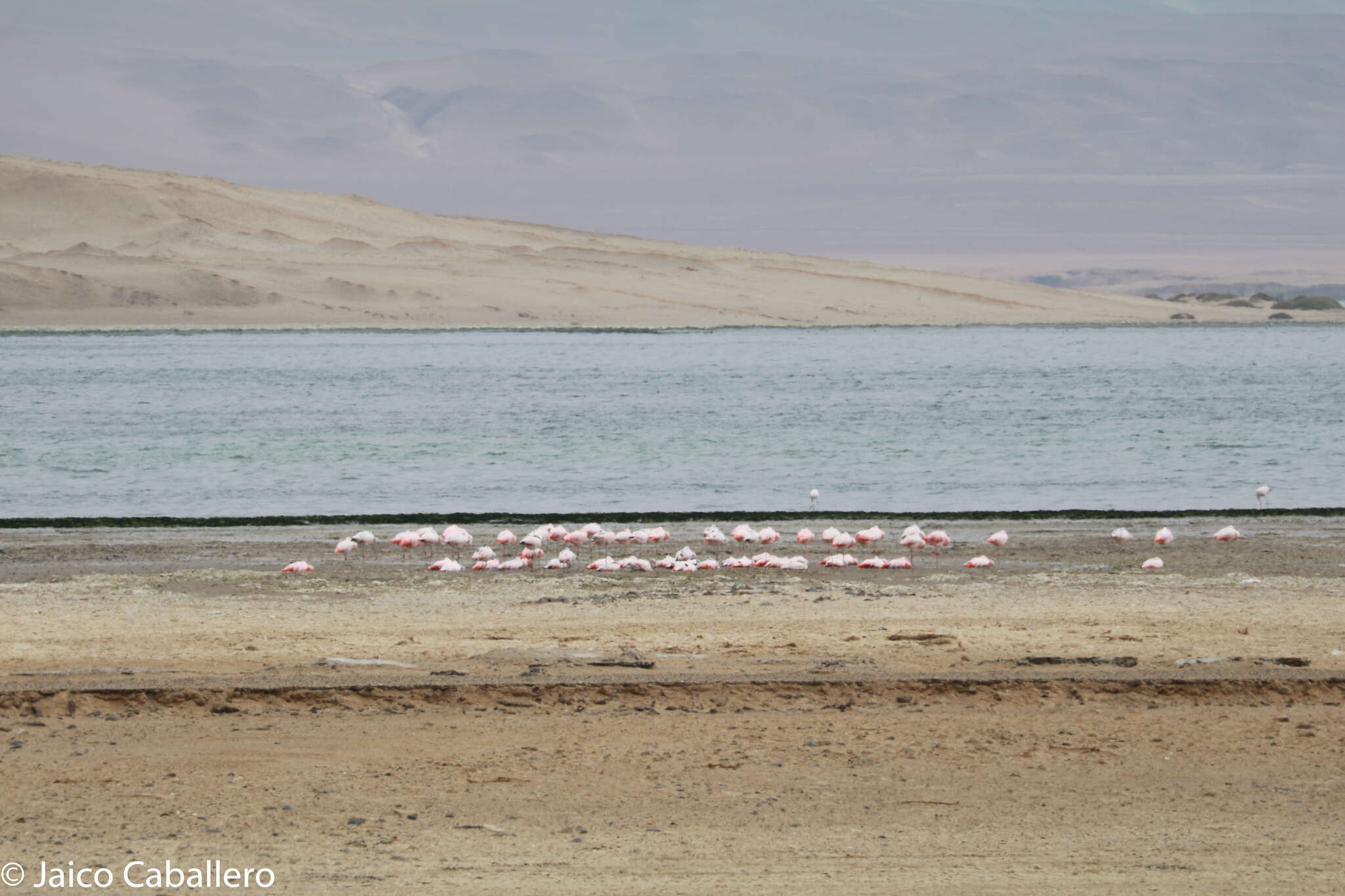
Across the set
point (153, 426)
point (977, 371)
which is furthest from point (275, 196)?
point (153, 426)

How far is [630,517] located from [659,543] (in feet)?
8.44

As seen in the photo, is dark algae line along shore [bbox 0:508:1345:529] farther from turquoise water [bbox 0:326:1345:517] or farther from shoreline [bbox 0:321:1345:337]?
shoreline [bbox 0:321:1345:337]

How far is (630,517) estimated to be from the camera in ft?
57.6

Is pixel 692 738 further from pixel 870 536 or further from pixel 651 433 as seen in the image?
pixel 651 433

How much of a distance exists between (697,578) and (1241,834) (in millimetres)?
6801

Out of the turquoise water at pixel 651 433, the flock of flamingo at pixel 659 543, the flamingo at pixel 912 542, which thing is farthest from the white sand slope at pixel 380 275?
the flamingo at pixel 912 542

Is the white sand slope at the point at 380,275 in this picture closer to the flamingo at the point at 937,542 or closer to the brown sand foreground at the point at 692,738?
the flamingo at the point at 937,542

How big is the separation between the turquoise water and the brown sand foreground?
7884 mm

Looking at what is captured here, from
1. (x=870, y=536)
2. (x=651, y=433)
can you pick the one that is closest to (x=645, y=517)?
(x=870, y=536)

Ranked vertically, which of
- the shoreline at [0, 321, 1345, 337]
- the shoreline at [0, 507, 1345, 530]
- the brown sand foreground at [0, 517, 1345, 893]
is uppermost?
the shoreline at [0, 321, 1345, 337]

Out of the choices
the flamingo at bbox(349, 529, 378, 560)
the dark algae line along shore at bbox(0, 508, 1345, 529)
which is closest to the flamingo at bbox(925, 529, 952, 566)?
the dark algae line along shore at bbox(0, 508, 1345, 529)

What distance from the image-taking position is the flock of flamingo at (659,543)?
1331 centimetres

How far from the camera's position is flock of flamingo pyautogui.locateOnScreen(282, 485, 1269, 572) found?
13312 millimetres

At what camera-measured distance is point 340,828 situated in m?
6.40
